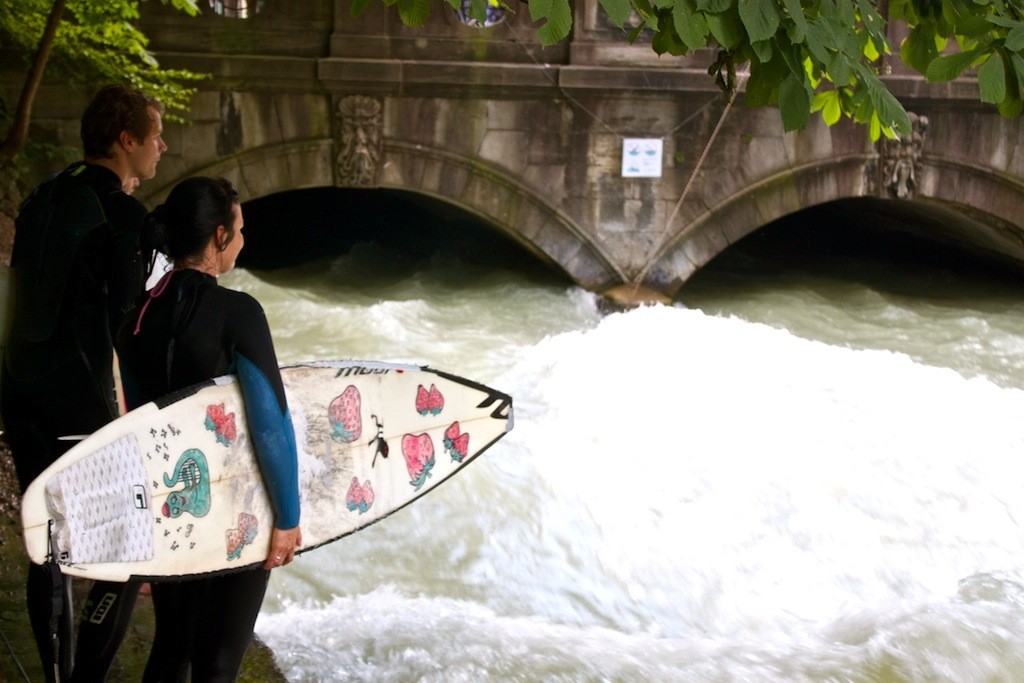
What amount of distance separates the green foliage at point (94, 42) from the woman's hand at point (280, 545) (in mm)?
5074

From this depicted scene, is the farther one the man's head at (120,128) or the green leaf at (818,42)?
the green leaf at (818,42)

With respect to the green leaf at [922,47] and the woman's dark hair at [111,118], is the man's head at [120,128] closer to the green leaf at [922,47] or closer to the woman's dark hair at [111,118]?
the woman's dark hair at [111,118]

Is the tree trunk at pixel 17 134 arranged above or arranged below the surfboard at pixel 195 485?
above

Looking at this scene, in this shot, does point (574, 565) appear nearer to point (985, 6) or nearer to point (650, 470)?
point (650, 470)

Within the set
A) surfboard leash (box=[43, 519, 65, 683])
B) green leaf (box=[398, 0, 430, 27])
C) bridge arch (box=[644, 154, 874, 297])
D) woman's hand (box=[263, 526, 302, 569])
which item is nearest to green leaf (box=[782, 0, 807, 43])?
green leaf (box=[398, 0, 430, 27])

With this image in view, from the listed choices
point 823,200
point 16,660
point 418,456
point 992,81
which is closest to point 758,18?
point 992,81

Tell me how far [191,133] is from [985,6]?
6.41 meters

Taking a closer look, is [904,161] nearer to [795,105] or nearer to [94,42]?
[94,42]

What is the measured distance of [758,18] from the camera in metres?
2.66

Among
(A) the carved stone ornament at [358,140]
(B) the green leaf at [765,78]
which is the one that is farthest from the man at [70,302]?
(A) the carved stone ornament at [358,140]

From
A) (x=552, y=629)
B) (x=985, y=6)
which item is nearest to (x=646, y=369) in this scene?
(x=552, y=629)

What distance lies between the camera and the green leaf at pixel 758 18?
264 cm

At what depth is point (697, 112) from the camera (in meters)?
9.00

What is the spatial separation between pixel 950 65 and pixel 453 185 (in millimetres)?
6270
